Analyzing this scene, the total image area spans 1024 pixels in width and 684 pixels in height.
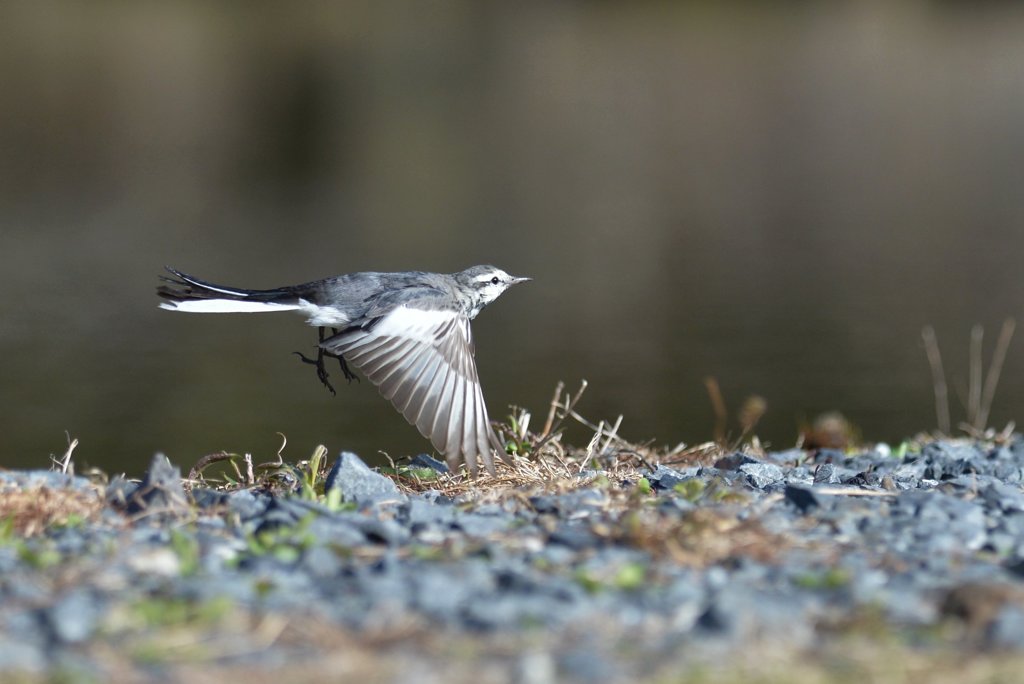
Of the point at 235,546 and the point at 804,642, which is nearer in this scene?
the point at 804,642

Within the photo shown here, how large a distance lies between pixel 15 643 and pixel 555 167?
24.8 metres

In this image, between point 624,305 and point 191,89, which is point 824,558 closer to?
point 624,305

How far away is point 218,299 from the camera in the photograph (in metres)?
7.71

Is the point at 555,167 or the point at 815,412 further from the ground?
the point at 555,167

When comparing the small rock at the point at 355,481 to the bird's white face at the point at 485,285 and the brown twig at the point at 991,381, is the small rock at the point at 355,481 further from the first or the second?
the brown twig at the point at 991,381

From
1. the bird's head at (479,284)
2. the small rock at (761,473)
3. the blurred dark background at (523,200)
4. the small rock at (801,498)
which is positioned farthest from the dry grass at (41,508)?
the blurred dark background at (523,200)

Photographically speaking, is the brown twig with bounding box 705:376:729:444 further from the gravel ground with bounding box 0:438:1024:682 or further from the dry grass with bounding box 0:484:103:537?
the dry grass with bounding box 0:484:103:537

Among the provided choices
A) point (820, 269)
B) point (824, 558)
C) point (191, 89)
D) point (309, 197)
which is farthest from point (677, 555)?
point (191, 89)

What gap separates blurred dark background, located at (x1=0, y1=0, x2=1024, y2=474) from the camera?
565 inches

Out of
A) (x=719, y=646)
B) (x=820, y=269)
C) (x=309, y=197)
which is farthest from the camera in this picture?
(x=309, y=197)

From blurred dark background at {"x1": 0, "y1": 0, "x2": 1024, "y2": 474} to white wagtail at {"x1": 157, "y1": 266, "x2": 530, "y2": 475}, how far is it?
14.2 ft

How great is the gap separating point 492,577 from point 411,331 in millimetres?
3442

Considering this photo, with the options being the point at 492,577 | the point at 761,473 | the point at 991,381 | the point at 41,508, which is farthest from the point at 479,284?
the point at 991,381

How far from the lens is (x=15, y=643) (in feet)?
11.6
